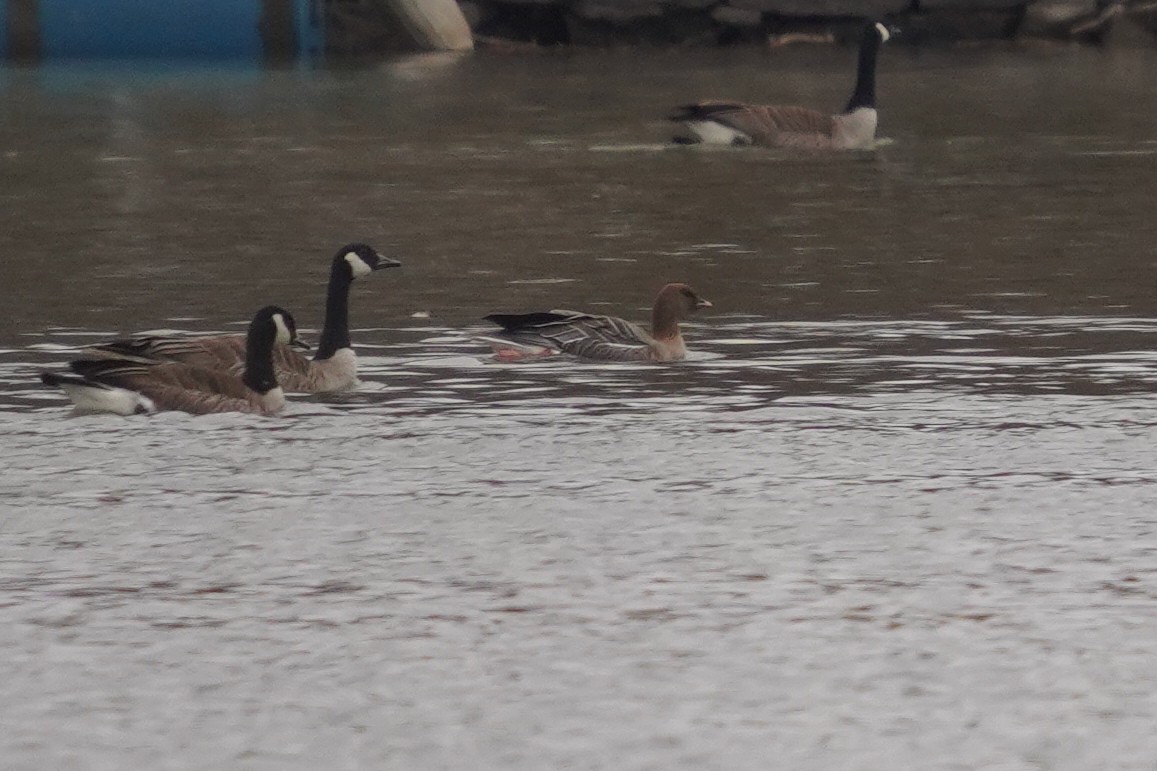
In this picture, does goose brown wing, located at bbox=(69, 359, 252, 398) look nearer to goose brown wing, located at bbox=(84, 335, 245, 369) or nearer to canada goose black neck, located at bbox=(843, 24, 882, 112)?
goose brown wing, located at bbox=(84, 335, 245, 369)

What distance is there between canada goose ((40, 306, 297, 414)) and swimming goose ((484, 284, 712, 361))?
137 centimetres

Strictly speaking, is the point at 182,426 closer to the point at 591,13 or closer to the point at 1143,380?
the point at 1143,380

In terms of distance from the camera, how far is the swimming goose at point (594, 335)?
451 inches

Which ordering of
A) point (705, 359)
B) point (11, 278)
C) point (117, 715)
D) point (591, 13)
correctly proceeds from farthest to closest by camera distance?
1. point (591, 13)
2. point (11, 278)
3. point (705, 359)
4. point (117, 715)

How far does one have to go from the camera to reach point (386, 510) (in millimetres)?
8523

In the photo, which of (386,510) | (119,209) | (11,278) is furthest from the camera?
(119,209)

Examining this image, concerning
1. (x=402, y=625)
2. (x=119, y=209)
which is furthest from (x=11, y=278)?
(x=402, y=625)

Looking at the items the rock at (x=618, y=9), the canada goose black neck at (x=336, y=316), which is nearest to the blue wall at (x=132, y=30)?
the rock at (x=618, y=9)

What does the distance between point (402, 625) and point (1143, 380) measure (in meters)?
4.85

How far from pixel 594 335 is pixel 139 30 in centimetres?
3493

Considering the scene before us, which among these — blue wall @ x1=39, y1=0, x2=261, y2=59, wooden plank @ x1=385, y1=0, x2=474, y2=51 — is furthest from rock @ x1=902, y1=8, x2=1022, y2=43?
blue wall @ x1=39, y1=0, x2=261, y2=59

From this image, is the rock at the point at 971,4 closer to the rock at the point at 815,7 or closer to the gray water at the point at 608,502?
the rock at the point at 815,7

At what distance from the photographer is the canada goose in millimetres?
10117

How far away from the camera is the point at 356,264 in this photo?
11.4 m
